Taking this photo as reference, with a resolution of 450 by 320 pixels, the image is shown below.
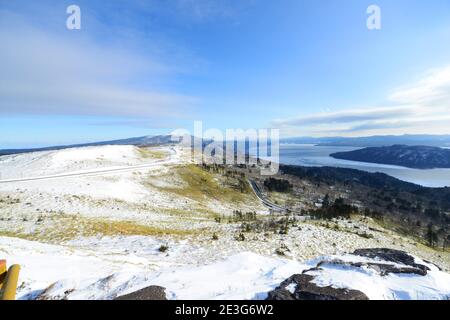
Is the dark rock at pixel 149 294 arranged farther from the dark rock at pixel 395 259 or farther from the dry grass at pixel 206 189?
the dry grass at pixel 206 189

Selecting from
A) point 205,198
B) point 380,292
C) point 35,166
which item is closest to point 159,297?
point 380,292

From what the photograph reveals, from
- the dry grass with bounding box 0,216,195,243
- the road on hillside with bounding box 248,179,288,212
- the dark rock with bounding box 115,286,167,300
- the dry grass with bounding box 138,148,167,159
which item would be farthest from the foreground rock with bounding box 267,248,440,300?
the dry grass with bounding box 138,148,167,159

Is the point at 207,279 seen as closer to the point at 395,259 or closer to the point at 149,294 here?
the point at 149,294

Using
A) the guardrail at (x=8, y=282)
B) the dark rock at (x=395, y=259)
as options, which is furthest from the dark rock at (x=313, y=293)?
the guardrail at (x=8, y=282)

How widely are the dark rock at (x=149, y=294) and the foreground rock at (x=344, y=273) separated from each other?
2.74 meters

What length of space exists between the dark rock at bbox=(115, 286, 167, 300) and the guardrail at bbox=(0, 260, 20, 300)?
81.7 inches

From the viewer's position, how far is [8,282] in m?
5.12

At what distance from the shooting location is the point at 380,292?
6152 mm

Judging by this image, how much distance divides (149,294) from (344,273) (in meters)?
5.44

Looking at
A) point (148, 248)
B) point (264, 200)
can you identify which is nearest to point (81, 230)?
point (148, 248)

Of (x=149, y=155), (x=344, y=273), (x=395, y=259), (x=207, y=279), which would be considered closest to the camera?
(x=344, y=273)

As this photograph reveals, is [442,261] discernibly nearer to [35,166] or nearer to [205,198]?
[205,198]
